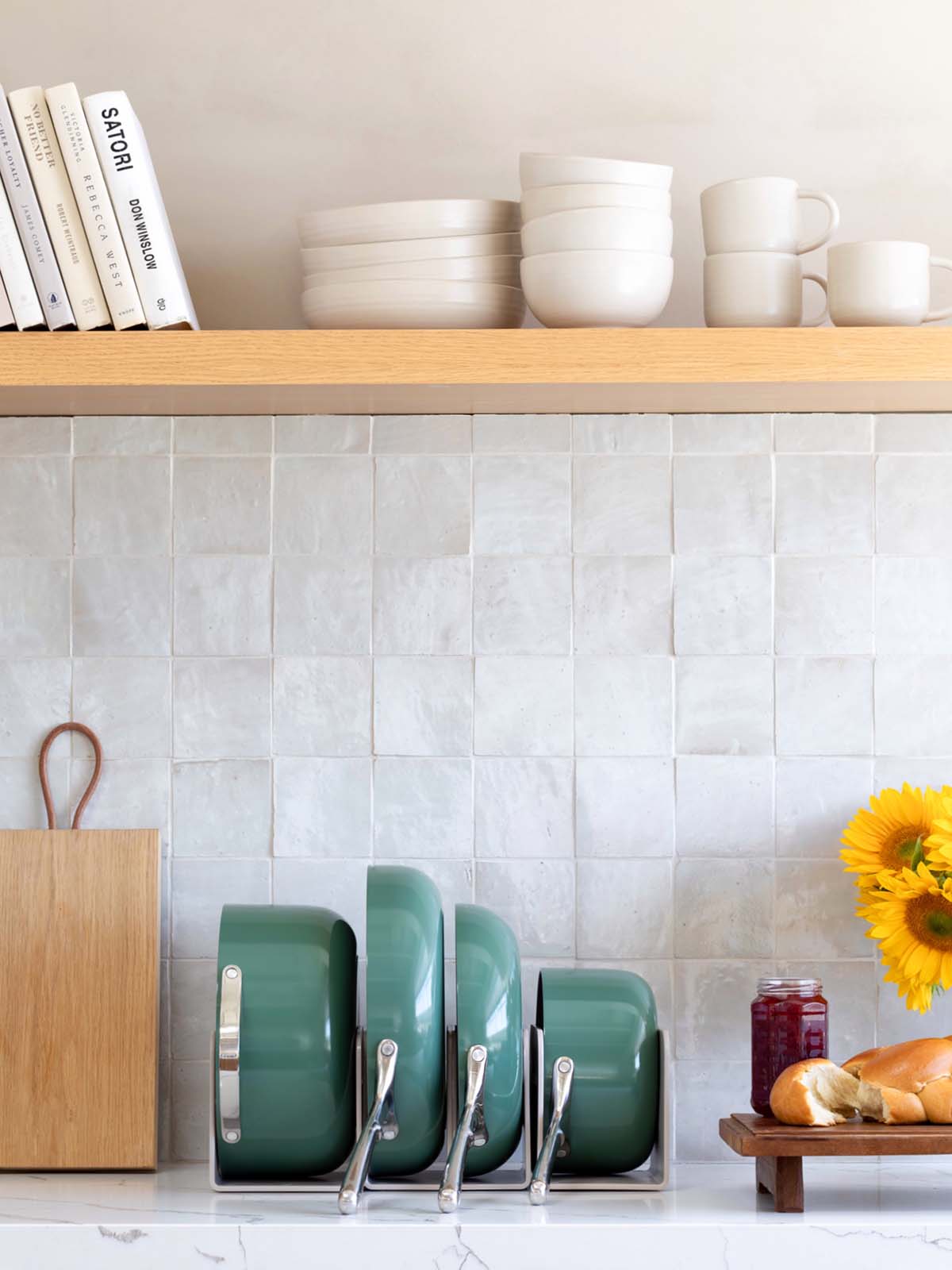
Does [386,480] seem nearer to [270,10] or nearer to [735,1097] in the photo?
[270,10]

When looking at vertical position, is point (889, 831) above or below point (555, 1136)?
above

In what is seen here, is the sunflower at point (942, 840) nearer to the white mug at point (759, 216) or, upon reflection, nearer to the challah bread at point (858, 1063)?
the challah bread at point (858, 1063)

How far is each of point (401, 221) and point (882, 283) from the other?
416mm

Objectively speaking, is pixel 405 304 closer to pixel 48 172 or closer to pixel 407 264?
pixel 407 264

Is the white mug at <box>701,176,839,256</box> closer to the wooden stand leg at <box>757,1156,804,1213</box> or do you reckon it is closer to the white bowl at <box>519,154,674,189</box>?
the white bowl at <box>519,154,674,189</box>

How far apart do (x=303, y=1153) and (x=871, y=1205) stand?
1.54 ft

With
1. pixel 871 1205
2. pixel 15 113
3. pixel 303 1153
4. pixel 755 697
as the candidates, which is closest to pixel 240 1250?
pixel 303 1153

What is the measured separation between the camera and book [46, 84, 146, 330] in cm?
115

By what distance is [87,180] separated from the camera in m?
1.15

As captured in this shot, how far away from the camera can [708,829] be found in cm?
138

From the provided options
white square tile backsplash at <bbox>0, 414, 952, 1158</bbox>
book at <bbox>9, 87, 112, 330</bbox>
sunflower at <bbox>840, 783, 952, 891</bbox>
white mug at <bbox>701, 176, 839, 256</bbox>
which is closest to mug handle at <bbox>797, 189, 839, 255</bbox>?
white mug at <bbox>701, 176, 839, 256</bbox>

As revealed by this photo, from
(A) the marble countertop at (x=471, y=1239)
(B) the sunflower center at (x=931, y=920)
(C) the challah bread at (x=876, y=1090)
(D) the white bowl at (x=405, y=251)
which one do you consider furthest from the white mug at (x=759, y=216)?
(A) the marble countertop at (x=471, y=1239)

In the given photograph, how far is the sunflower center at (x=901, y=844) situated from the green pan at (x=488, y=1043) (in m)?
0.38

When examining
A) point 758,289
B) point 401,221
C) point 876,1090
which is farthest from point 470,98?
point 876,1090
